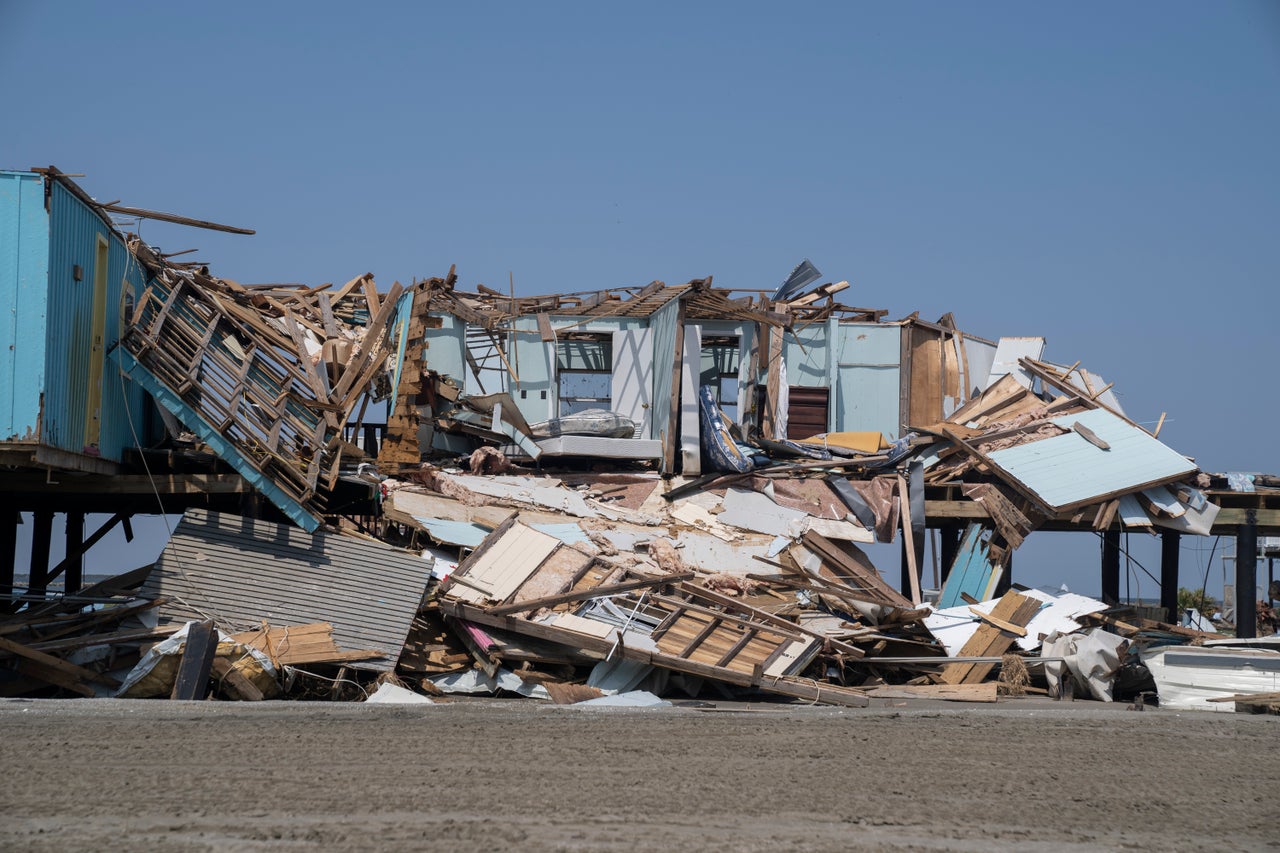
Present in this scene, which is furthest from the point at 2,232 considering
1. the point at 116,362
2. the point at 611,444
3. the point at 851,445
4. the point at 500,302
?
the point at 851,445

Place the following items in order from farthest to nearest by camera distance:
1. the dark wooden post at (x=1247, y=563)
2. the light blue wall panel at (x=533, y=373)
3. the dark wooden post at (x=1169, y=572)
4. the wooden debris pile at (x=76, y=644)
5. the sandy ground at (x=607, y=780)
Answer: the light blue wall panel at (x=533, y=373) → the dark wooden post at (x=1169, y=572) → the dark wooden post at (x=1247, y=563) → the wooden debris pile at (x=76, y=644) → the sandy ground at (x=607, y=780)

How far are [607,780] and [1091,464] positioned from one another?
47.0 feet

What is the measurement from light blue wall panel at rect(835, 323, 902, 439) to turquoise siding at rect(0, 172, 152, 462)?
15126mm

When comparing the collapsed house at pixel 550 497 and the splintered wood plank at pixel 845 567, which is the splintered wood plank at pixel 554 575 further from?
the splintered wood plank at pixel 845 567

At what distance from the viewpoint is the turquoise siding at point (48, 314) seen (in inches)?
513

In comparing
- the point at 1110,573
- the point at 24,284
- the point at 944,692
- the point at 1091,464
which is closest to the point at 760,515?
the point at 944,692

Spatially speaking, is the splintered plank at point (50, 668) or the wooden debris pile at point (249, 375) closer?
the splintered plank at point (50, 668)

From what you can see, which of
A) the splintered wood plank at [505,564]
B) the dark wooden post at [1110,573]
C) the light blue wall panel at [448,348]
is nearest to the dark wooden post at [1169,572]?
the dark wooden post at [1110,573]

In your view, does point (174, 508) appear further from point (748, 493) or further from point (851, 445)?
point (851, 445)

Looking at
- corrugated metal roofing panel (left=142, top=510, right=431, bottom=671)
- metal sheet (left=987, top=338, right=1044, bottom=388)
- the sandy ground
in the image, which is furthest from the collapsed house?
the sandy ground

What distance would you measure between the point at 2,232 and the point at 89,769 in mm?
6983

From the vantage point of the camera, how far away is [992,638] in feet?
54.8

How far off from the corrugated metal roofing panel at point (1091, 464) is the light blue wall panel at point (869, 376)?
4.12 m

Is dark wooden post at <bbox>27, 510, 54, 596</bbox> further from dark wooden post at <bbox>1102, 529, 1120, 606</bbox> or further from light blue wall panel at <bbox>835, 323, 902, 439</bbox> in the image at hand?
dark wooden post at <bbox>1102, 529, 1120, 606</bbox>
